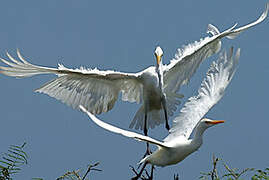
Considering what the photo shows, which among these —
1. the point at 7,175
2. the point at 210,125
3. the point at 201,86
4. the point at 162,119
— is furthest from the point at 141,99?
the point at 7,175

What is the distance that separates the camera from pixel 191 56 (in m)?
10.5

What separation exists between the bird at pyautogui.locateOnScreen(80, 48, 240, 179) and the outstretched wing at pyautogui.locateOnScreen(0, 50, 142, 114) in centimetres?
224

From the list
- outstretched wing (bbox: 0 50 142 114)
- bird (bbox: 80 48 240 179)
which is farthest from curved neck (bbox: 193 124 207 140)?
outstretched wing (bbox: 0 50 142 114)

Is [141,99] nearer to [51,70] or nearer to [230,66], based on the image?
[51,70]

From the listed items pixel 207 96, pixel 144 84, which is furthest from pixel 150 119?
pixel 207 96

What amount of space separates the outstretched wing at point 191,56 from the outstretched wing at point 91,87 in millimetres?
556

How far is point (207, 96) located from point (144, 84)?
238 cm

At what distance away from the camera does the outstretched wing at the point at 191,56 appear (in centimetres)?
1020

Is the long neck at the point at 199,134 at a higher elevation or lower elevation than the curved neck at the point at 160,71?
lower

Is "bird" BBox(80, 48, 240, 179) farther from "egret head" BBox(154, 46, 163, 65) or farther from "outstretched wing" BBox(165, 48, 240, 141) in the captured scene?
"egret head" BBox(154, 46, 163, 65)

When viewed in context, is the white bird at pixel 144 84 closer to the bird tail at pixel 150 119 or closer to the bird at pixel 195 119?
the bird tail at pixel 150 119

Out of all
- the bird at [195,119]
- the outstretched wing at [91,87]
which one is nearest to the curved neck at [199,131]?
the bird at [195,119]

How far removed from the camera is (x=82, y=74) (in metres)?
9.89

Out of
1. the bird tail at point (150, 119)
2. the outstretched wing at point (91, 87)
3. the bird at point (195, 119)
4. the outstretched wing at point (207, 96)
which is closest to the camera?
the bird at point (195, 119)
